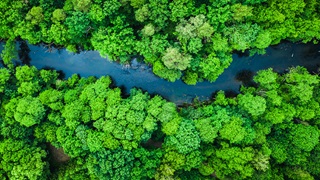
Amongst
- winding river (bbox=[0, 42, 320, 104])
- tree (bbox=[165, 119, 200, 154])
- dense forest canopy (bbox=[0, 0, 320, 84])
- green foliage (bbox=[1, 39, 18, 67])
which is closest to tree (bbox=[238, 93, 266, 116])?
dense forest canopy (bbox=[0, 0, 320, 84])

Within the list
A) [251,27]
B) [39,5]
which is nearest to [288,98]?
[251,27]

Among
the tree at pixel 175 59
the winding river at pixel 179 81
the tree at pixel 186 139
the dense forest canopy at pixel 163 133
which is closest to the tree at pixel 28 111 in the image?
the dense forest canopy at pixel 163 133

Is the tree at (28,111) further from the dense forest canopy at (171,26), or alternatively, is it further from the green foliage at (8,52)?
the dense forest canopy at (171,26)

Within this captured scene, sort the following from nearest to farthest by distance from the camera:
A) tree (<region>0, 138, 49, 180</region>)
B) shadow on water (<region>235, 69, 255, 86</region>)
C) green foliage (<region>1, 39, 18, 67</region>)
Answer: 1. tree (<region>0, 138, 49, 180</region>)
2. green foliage (<region>1, 39, 18, 67</region>)
3. shadow on water (<region>235, 69, 255, 86</region>)

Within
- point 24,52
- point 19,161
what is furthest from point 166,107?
point 24,52

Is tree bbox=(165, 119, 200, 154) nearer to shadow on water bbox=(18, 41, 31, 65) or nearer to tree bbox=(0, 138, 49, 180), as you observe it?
tree bbox=(0, 138, 49, 180)

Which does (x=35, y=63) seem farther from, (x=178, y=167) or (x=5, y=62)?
(x=178, y=167)

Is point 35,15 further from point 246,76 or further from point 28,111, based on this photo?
point 246,76
